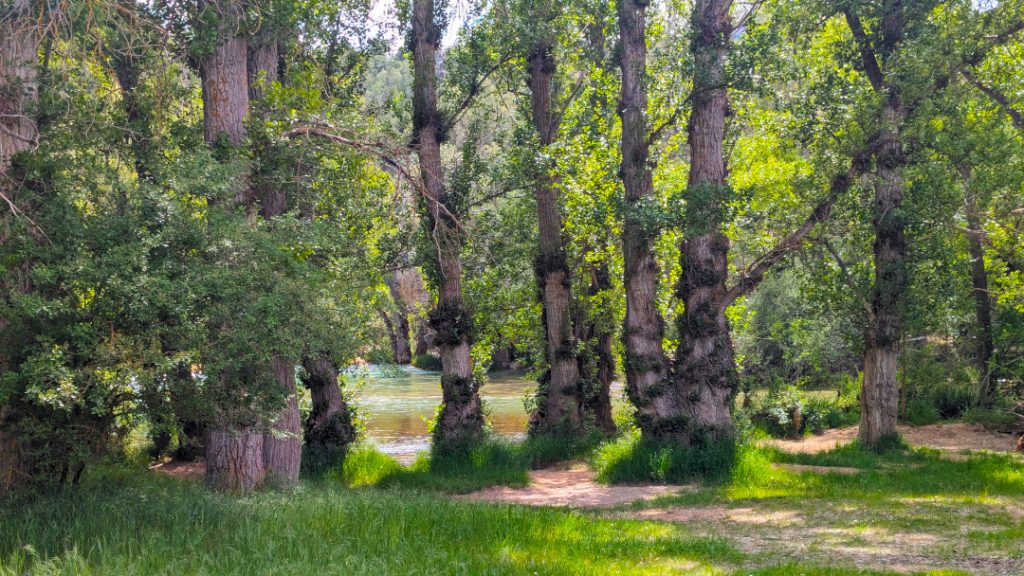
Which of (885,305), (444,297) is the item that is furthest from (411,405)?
(885,305)

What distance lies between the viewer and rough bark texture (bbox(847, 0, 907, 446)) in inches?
569

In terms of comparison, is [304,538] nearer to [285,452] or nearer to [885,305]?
[285,452]

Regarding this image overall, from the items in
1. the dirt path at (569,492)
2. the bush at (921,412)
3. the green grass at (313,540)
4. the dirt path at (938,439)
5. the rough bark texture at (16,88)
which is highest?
the rough bark texture at (16,88)

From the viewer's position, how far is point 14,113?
8.68 m

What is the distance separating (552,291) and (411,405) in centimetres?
1318

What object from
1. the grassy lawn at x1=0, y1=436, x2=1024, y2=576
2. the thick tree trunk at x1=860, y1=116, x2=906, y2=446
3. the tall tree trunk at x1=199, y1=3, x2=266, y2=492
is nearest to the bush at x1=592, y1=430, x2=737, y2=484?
the grassy lawn at x1=0, y1=436, x2=1024, y2=576

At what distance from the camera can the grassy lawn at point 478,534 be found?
250 inches

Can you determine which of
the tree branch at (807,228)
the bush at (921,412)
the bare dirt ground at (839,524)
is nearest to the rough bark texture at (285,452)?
the bare dirt ground at (839,524)

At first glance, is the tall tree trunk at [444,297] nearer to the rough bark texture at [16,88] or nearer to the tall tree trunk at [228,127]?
the tall tree trunk at [228,127]

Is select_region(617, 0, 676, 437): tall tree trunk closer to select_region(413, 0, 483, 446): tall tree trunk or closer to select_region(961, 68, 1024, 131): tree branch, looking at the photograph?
select_region(413, 0, 483, 446): tall tree trunk

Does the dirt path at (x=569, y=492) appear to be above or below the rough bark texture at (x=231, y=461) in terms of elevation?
below

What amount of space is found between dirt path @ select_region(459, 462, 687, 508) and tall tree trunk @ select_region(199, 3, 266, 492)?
11.2ft

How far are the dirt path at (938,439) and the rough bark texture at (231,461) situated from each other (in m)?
10.5

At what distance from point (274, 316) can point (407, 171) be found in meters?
5.63
